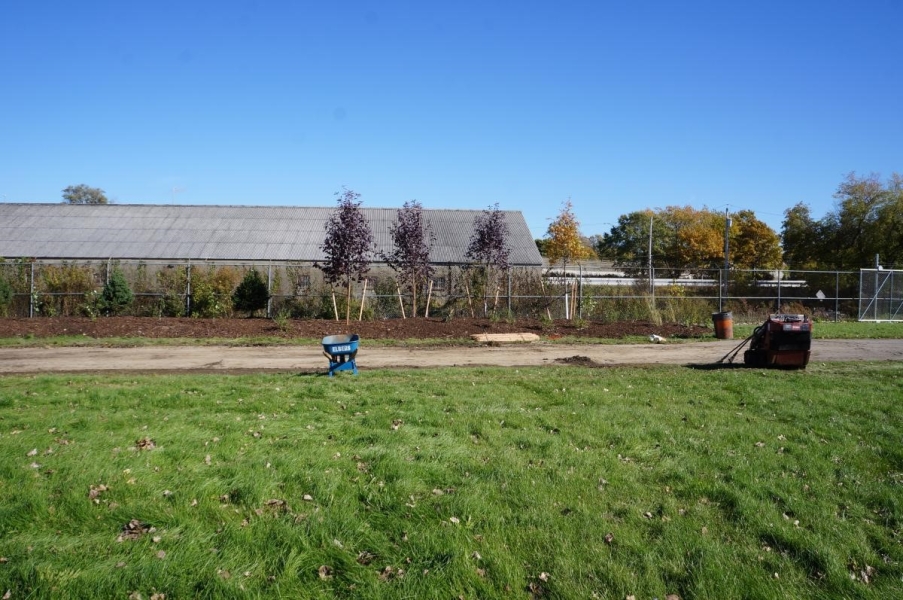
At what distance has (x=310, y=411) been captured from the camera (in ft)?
27.1

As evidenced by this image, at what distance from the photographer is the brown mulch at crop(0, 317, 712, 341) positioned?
19734 mm

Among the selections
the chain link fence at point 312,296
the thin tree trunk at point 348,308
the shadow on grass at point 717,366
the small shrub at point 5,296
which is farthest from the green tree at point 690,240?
the small shrub at point 5,296

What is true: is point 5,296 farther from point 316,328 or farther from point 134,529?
point 134,529

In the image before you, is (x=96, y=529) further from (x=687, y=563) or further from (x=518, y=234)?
(x=518, y=234)

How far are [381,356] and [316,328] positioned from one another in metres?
5.45

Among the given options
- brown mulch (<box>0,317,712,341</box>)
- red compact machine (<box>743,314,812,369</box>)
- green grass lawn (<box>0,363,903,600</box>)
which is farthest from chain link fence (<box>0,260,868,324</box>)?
green grass lawn (<box>0,363,903,600</box>)

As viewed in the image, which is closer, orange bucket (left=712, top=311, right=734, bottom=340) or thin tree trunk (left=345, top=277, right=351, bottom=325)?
orange bucket (left=712, top=311, right=734, bottom=340)

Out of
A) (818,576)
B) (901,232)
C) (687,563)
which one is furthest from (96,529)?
(901,232)

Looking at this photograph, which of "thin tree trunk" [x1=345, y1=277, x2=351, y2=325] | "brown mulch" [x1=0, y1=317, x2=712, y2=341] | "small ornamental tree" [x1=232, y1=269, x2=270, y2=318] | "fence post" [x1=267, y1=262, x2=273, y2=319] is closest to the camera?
"brown mulch" [x1=0, y1=317, x2=712, y2=341]

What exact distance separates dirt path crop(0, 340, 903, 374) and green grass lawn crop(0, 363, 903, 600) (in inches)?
207

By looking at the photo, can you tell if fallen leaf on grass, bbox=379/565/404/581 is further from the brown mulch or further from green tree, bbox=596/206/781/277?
green tree, bbox=596/206/781/277

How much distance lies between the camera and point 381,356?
15914mm

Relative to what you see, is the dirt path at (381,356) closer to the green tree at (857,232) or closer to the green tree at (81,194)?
the green tree at (857,232)

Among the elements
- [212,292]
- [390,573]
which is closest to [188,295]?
[212,292]
